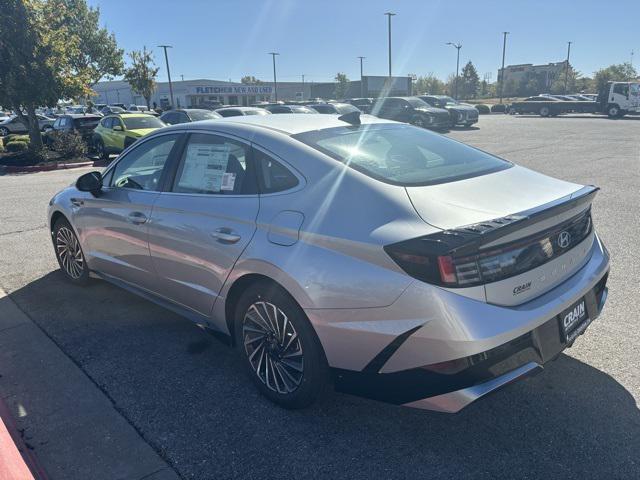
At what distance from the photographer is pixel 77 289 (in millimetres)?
5176

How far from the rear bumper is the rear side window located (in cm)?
77

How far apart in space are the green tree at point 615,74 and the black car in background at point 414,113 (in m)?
56.6

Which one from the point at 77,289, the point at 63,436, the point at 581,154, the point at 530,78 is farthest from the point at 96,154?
the point at 530,78

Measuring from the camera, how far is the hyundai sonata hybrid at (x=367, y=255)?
232 cm

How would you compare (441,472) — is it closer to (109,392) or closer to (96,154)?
(109,392)

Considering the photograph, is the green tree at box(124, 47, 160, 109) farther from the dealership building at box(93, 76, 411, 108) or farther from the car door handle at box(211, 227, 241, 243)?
the car door handle at box(211, 227, 241, 243)

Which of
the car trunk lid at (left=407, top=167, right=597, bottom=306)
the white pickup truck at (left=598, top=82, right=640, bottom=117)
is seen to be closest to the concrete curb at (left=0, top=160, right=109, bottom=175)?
the car trunk lid at (left=407, top=167, right=597, bottom=306)

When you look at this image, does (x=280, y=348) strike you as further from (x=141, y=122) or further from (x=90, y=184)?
(x=141, y=122)

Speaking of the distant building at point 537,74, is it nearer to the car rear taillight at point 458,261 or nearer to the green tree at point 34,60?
the green tree at point 34,60

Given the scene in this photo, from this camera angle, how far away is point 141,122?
17141 mm

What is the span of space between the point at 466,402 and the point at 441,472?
17.4 inches

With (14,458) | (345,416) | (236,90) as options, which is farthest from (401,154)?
(236,90)

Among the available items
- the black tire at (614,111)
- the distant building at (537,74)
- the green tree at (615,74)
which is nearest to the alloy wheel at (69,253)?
the black tire at (614,111)

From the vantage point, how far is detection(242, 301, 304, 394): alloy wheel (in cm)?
290
